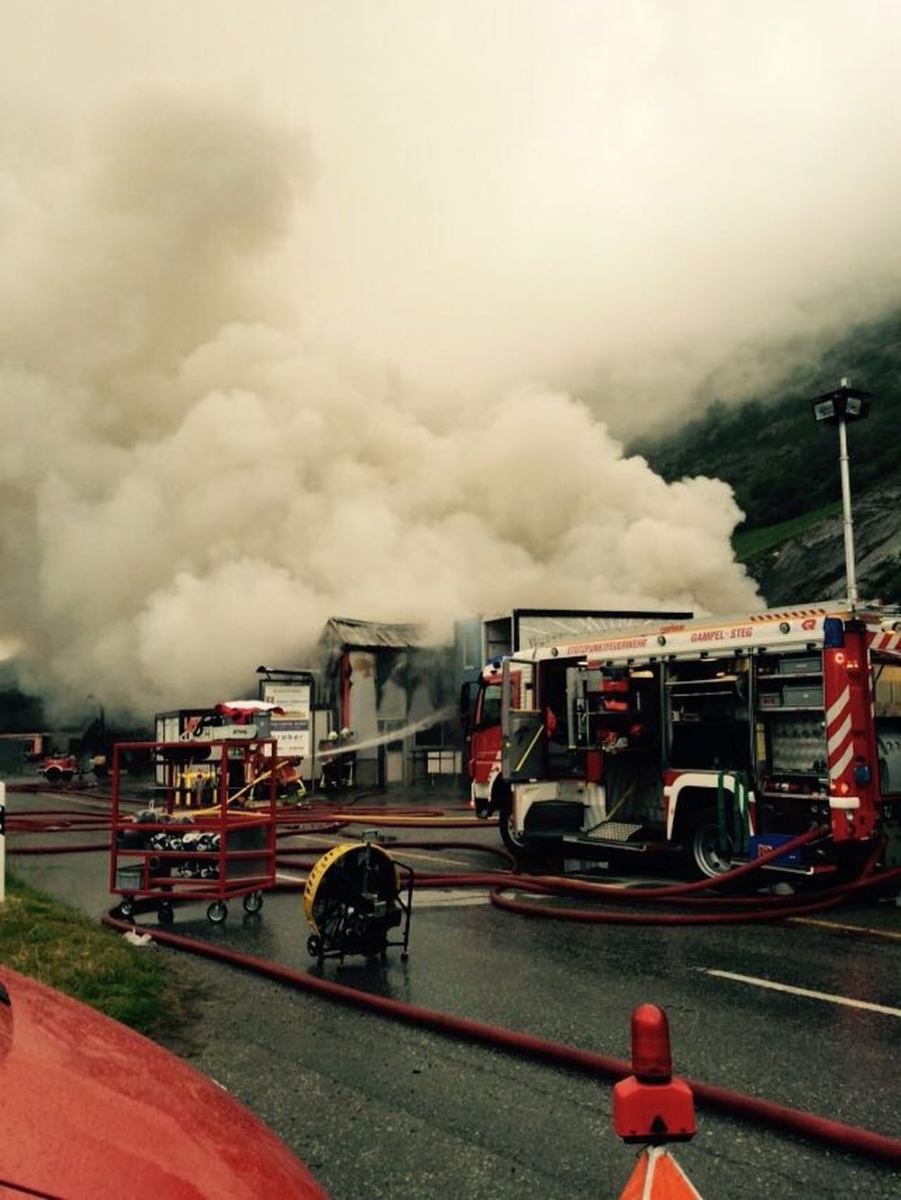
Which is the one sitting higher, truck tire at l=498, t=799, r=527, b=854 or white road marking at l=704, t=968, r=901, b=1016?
truck tire at l=498, t=799, r=527, b=854

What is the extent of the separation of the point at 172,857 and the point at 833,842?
6.26 m

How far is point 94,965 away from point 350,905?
5.92 feet

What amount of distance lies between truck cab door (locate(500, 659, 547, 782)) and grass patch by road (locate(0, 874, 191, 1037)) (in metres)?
6.02

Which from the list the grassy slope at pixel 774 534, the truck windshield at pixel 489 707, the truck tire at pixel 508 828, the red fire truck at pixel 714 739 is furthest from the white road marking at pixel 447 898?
the grassy slope at pixel 774 534

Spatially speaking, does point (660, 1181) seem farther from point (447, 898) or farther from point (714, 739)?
point (714, 739)

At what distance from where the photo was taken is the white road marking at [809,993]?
5.87m

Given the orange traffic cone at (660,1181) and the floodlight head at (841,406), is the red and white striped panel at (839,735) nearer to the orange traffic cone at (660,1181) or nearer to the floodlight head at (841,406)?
the orange traffic cone at (660,1181)

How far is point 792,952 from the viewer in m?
7.46

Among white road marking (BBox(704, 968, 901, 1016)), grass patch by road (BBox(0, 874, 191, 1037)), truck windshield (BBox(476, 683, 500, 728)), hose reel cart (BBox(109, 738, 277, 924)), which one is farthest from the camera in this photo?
truck windshield (BBox(476, 683, 500, 728))

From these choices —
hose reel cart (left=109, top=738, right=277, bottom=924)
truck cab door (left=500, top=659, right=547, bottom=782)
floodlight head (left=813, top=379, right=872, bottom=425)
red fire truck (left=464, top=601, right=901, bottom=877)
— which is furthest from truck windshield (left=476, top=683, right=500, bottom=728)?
floodlight head (left=813, top=379, right=872, bottom=425)

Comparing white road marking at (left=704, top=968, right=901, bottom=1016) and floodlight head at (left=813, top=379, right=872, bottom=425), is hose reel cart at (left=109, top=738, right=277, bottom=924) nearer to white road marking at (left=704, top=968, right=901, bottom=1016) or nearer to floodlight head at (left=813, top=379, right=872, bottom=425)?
Result: white road marking at (left=704, top=968, right=901, bottom=1016)

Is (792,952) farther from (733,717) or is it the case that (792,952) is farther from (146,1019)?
(146,1019)

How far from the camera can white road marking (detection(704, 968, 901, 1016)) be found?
587cm

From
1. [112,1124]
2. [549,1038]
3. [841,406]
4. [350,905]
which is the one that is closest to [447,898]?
[350,905]
